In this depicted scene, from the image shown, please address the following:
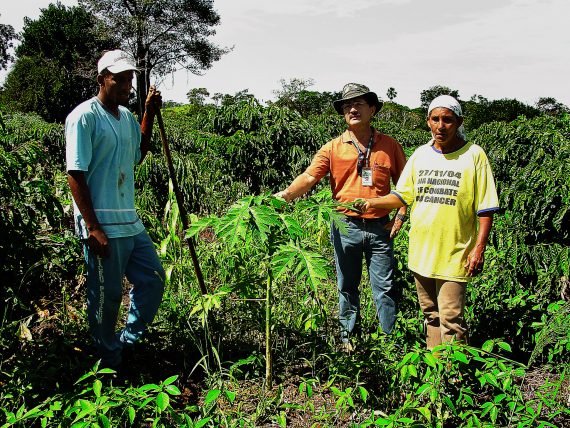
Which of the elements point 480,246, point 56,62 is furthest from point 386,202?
point 56,62

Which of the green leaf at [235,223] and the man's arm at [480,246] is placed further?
the man's arm at [480,246]

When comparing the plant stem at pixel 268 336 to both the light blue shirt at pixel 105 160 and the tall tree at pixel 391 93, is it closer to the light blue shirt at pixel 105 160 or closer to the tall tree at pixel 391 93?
the light blue shirt at pixel 105 160

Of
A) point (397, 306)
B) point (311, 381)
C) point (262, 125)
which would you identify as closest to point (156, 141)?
point (262, 125)

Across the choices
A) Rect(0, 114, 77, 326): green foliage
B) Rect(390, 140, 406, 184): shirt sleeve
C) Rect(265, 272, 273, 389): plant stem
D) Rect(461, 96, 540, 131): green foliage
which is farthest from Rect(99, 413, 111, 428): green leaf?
Rect(461, 96, 540, 131): green foliage

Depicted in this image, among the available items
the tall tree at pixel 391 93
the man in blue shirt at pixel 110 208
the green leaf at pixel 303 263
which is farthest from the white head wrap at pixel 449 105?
the tall tree at pixel 391 93

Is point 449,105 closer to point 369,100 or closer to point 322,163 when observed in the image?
point 369,100

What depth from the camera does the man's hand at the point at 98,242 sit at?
7.32 ft

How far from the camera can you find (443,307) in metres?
2.39

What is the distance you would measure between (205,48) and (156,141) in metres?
29.0

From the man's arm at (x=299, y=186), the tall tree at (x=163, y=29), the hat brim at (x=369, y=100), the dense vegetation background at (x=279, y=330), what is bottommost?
the dense vegetation background at (x=279, y=330)

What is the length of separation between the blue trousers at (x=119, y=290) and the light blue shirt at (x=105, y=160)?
0.31ft

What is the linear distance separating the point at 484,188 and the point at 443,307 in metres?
0.58

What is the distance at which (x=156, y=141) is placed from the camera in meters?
7.55

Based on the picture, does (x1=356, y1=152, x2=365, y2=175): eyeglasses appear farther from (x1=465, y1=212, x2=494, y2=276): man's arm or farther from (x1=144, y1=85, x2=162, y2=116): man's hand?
(x1=144, y1=85, x2=162, y2=116): man's hand
